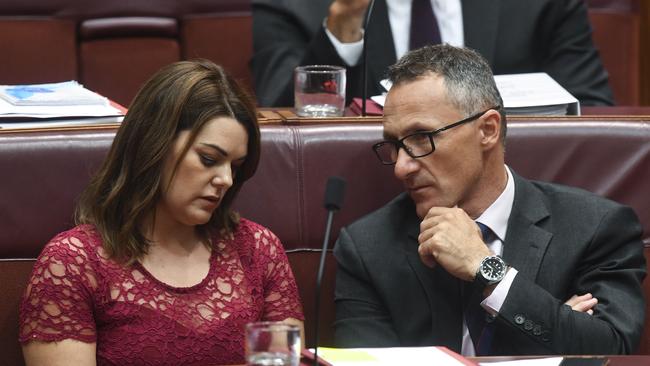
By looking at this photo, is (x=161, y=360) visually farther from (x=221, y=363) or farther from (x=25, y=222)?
(x=25, y=222)

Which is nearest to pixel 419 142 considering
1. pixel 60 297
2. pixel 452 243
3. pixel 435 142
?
pixel 435 142

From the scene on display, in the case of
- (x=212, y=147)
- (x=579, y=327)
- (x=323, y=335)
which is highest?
(x=212, y=147)

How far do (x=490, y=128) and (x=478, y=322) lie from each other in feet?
0.84

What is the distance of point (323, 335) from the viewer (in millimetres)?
1619

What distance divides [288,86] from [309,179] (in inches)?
18.7

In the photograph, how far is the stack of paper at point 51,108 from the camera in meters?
1.56

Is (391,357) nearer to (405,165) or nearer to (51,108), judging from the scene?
(405,165)

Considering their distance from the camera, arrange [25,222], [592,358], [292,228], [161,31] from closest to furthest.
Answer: [592,358] < [25,222] < [292,228] < [161,31]

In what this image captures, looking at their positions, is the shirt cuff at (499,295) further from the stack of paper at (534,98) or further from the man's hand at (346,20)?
the man's hand at (346,20)

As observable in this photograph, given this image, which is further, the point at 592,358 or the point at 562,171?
the point at 562,171

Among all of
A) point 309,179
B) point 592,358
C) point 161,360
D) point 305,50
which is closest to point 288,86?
point 305,50

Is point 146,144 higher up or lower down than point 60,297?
higher up

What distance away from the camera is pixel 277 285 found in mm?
1496

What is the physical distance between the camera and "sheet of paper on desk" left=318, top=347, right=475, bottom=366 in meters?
1.09
